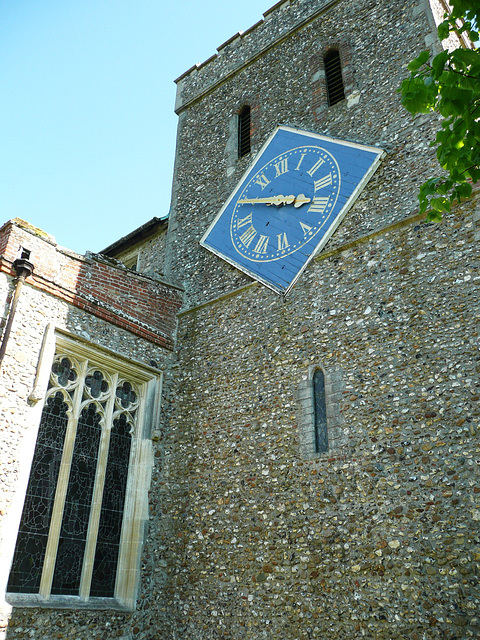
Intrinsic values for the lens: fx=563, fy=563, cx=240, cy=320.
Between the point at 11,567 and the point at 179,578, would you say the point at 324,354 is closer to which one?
the point at 179,578

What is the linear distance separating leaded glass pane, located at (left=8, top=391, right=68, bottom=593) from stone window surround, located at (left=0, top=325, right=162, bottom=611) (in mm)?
233

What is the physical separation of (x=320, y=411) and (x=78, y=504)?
11.6 ft

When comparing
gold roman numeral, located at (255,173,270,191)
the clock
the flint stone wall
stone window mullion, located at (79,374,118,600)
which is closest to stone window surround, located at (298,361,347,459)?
the clock

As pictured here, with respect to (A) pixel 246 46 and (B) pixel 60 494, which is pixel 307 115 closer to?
(A) pixel 246 46

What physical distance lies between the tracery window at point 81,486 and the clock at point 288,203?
281 cm

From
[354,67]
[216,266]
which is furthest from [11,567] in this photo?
[354,67]

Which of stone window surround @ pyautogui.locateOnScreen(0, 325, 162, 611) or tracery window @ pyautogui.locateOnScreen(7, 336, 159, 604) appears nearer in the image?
stone window surround @ pyautogui.locateOnScreen(0, 325, 162, 611)

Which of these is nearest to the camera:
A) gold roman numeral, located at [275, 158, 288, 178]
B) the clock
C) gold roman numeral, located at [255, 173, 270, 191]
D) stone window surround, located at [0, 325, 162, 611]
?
stone window surround, located at [0, 325, 162, 611]

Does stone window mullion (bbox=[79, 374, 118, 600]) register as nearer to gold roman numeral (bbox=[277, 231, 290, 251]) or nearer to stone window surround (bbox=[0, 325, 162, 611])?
stone window surround (bbox=[0, 325, 162, 611])

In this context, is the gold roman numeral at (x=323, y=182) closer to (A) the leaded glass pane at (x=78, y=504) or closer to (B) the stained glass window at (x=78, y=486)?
(B) the stained glass window at (x=78, y=486)

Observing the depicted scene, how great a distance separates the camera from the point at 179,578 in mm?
7703

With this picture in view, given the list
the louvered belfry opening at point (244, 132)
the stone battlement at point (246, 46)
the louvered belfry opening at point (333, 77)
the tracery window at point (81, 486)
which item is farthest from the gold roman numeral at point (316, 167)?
the tracery window at point (81, 486)

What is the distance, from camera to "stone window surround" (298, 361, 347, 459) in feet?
23.4

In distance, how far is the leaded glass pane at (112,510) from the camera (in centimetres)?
763
